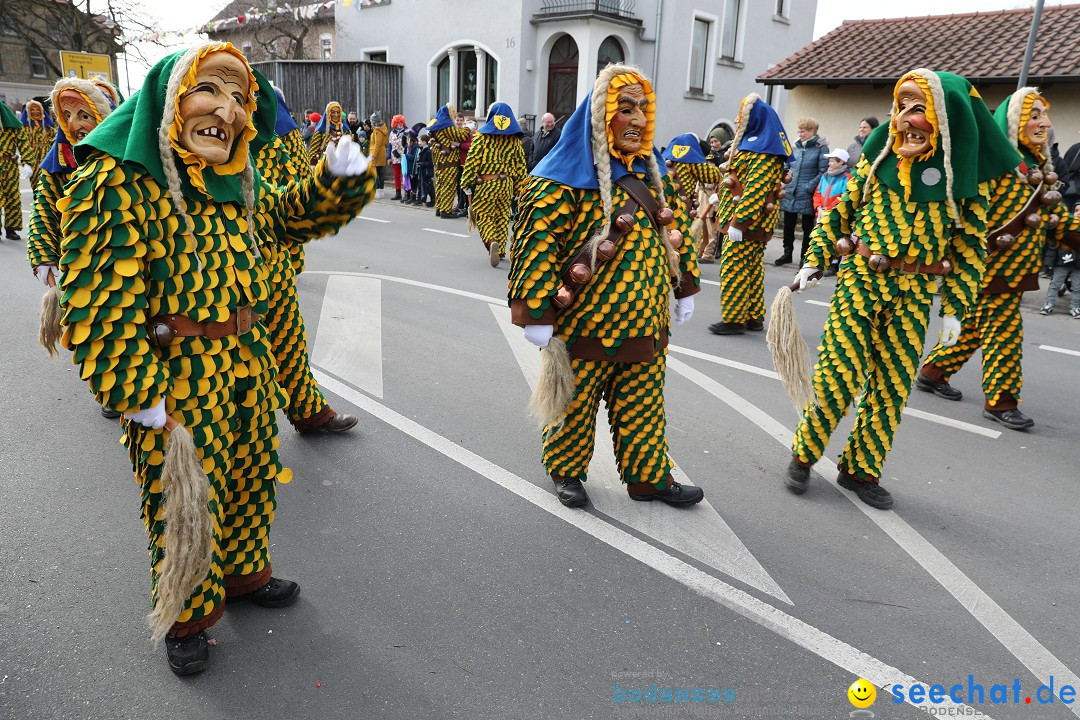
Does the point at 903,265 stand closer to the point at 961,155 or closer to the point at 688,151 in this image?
the point at 961,155

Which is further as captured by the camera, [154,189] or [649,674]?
[649,674]

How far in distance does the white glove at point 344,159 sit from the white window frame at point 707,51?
21.8 meters

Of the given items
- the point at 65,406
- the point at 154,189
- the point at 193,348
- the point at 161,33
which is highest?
the point at 161,33

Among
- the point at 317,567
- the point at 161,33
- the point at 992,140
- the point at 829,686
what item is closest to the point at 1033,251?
the point at 992,140

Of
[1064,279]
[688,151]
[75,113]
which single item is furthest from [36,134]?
[1064,279]

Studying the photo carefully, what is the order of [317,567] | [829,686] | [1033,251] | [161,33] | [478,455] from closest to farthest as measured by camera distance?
1. [829,686]
2. [317,567]
3. [478,455]
4. [1033,251]
5. [161,33]

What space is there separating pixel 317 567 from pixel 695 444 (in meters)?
2.36

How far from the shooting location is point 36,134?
10.4 meters

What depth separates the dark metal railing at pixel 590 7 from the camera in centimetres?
2084

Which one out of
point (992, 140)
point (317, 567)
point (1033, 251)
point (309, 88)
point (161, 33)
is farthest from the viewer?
point (161, 33)

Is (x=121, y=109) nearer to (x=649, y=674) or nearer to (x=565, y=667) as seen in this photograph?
(x=565, y=667)

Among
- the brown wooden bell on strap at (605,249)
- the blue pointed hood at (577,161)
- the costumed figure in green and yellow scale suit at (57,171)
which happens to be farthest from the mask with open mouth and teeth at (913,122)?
the costumed figure in green and yellow scale suit at (57,171)

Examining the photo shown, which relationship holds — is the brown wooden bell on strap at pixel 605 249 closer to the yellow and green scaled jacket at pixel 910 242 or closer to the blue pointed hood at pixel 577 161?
the blue pointed hood at pixel 577 161

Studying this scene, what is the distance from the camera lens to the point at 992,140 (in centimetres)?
379
